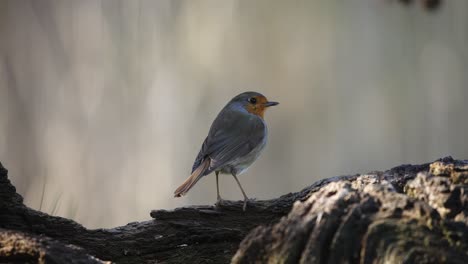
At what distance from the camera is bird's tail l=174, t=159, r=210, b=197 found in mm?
2221

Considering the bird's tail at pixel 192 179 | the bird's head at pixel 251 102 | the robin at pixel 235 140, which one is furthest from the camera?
the bird's head at pixel 251 102

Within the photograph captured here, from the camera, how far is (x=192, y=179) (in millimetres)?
2367

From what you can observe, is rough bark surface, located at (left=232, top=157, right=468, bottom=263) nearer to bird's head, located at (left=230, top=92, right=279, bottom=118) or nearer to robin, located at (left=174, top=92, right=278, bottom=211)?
robin, located at (left=174, top=92, right=278, bottom=211)

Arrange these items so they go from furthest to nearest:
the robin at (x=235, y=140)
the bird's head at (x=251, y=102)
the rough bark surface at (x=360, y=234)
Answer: the bird's head at (x=251, y=102) → the robin at (x=235, y=140) → the rough bark surface at (x=360, y=234)

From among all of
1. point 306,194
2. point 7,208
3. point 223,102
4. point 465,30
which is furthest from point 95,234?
point 465,30

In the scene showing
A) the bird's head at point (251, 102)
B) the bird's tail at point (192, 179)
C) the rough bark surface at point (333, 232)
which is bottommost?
the rough bark surface at point (333, 232)

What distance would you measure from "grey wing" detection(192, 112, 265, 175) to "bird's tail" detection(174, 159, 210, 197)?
0.09 feet

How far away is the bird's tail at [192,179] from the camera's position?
222cm

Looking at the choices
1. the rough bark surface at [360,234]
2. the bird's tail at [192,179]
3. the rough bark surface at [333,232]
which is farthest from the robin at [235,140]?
the rough bark surface at [360,234]

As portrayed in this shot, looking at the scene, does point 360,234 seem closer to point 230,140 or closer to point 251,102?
point 230,140

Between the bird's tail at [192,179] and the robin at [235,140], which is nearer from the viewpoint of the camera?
the bird's tail at [192,179]

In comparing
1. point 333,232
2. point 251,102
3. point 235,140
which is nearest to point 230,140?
point 235,140

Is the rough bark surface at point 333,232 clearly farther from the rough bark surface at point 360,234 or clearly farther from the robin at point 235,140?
the robin at point 235,140

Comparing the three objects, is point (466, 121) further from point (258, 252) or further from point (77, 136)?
point (258, 252)
